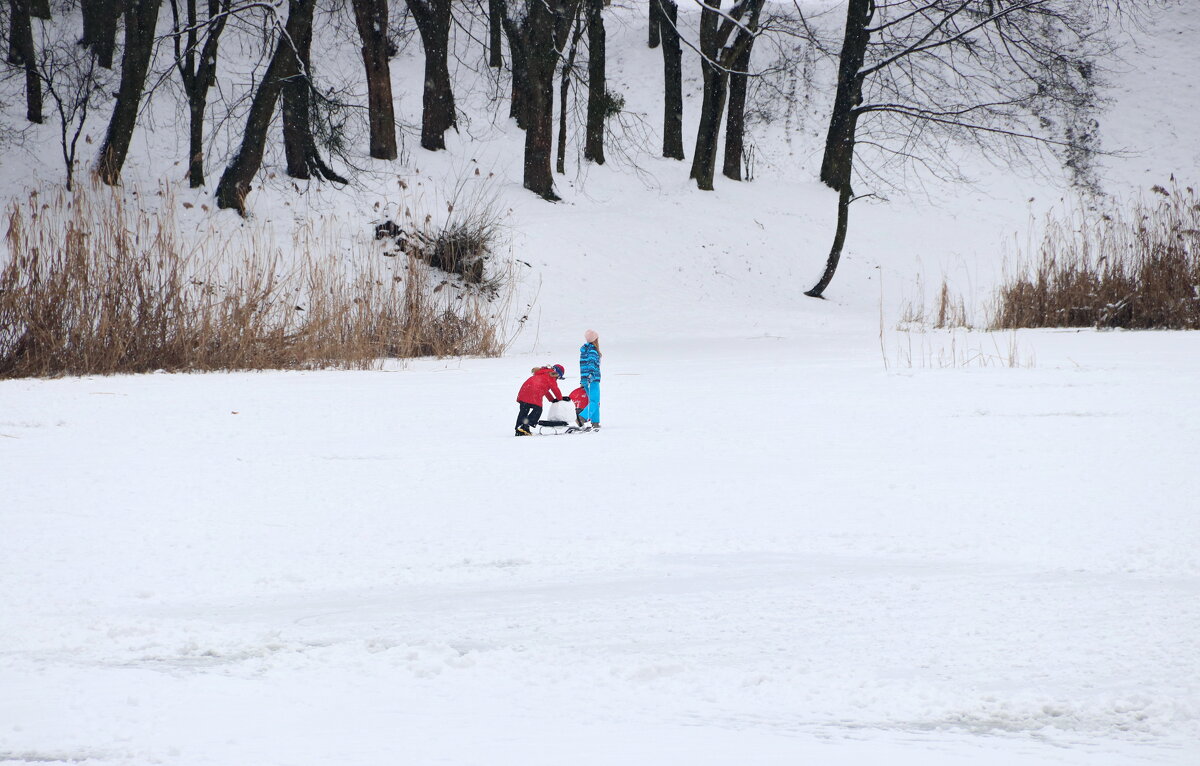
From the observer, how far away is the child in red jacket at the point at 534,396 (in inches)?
167

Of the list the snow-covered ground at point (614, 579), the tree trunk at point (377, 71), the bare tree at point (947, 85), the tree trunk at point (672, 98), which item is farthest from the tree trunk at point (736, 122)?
the snow-covered ground at point (614, 579)

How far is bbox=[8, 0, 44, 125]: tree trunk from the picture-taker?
14.5 m

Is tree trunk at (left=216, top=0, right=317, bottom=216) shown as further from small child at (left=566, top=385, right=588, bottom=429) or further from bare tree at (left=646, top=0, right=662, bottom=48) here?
bare tree at (left=646, top=0, right=662, bottom=48)

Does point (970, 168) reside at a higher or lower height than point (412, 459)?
higher

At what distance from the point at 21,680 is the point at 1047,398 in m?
4.48

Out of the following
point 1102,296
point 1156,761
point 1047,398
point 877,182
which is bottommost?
point 1156,761

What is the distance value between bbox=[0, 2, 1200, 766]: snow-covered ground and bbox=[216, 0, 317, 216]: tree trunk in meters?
7.51

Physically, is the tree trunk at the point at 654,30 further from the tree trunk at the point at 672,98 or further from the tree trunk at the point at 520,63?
the tree trunk at the point at 520,63

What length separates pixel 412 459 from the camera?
11.8ft

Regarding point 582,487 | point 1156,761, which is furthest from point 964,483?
point 1156,761

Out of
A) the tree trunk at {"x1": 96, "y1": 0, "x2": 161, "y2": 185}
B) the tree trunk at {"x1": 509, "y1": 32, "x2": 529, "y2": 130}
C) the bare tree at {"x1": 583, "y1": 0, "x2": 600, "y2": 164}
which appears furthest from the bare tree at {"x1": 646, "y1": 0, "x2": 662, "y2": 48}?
the tree trunk at {"x1": 96, "y1": 0, "x2": 161, "y2": 185}

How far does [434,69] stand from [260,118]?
15.1ft

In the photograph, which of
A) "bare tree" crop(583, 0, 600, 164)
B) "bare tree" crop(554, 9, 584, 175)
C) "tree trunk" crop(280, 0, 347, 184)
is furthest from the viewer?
"bare tree" crop(583, 0, 600, 164)

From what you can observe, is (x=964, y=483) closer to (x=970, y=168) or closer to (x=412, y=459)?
(x=412, y=459)
